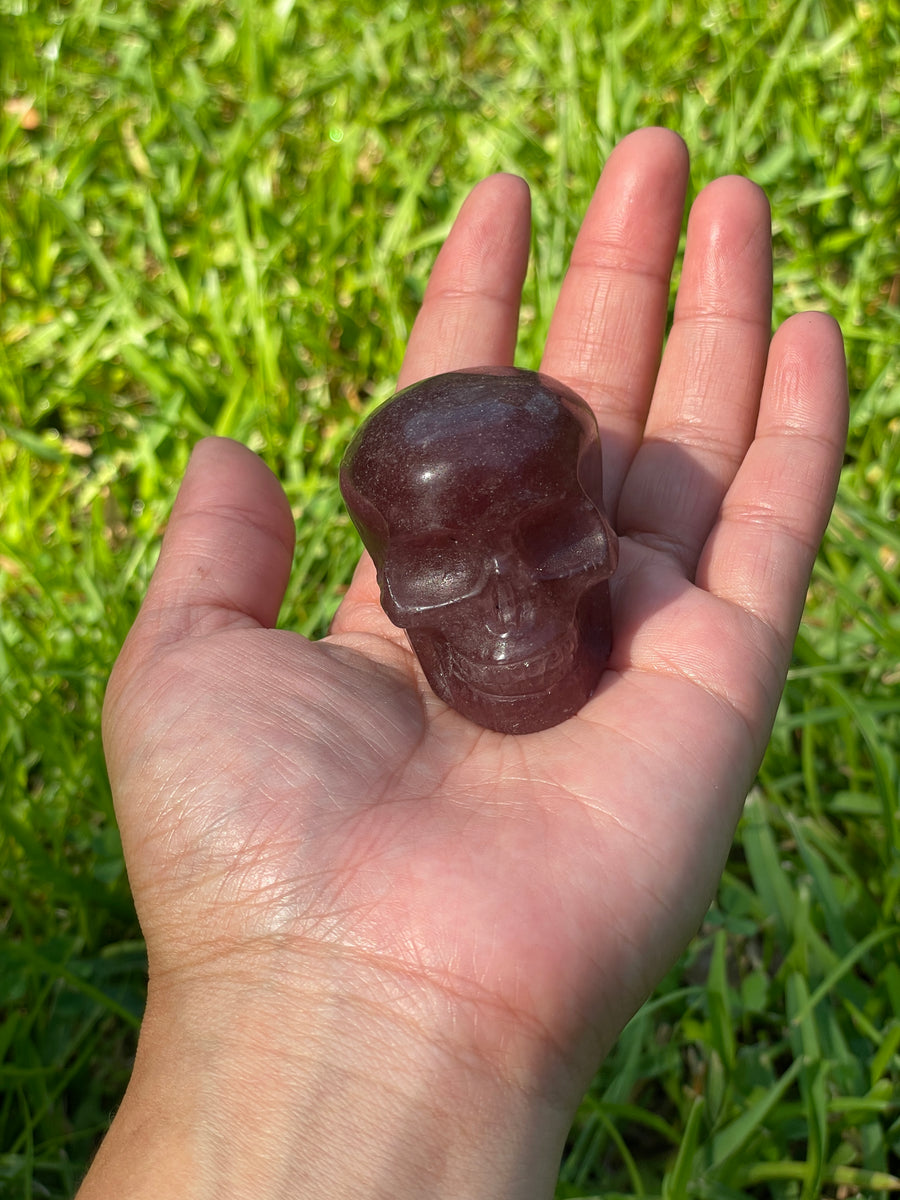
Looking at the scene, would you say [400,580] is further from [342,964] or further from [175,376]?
[175,376]

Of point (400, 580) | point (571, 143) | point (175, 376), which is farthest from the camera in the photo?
point (571, 143)

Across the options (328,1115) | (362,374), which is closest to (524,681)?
(328,1115)

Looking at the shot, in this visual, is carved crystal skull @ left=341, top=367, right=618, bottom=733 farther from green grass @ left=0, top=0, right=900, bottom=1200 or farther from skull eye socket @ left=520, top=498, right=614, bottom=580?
green grass @ left=0, top=0, right=900, bottom=1200

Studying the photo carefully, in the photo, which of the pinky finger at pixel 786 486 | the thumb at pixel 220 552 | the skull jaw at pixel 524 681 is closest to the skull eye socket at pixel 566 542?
the skull jaw at pixel 524 681

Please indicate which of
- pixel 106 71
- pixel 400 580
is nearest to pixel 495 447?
pixel 400 580

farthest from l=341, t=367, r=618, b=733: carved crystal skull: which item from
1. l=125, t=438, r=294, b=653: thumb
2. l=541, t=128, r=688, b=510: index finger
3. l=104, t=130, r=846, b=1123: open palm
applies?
l=541, t=128, r=688, b=510: index finger

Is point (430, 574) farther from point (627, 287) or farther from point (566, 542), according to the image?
point (627, 287)
